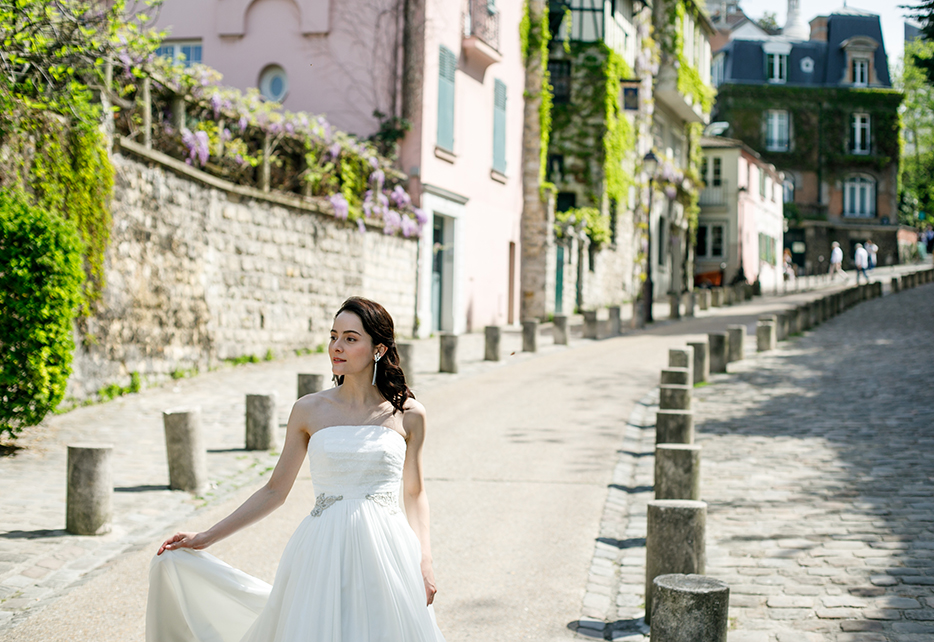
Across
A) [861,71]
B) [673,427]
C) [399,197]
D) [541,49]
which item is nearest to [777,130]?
[861,71]

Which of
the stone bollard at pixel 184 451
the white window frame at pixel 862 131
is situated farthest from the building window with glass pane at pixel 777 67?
the stone bollard at pixel 184 451

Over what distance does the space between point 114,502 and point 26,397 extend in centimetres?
141

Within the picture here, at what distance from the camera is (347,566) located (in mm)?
3137

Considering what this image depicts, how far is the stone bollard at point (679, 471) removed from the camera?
677 cm

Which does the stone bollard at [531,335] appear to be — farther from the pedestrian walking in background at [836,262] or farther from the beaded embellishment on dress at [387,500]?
the pedestrian walking in background at [836,262]

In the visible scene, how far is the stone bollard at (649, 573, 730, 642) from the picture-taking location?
418 centimetres

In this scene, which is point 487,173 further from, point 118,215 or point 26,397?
point 26,397

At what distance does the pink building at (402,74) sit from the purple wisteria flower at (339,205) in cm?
311

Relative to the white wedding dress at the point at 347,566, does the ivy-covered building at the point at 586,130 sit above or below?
above

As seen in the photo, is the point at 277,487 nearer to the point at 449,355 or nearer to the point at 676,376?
the point at 676,376

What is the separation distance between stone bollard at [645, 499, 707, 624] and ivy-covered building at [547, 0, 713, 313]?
65.1ft

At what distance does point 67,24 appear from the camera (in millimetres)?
8430

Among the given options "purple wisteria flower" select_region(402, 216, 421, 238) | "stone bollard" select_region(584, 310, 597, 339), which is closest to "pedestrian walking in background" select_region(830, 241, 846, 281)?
"stone bollard" select_region(584, 310, 597, 339)

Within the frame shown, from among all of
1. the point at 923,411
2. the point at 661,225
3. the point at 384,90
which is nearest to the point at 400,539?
the point at 923,411
